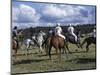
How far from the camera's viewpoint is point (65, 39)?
2770 mm

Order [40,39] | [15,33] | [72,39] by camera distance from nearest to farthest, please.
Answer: [15,33] → [40,39] → [72,39]

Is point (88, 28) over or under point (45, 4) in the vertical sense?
under

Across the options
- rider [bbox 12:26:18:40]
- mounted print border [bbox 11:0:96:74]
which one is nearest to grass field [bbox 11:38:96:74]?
mounted print border [bbox 11:0:96:74]

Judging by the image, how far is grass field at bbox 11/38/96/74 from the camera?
2.58 metres

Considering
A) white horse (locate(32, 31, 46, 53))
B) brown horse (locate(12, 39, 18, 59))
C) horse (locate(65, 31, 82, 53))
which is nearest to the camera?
brown horse (locate(12, 39, 18, 59))

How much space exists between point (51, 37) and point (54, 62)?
31cm

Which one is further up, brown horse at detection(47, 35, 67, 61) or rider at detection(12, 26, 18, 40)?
rider at detection(12, 26, 18, 40)

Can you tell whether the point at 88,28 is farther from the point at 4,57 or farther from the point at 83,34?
the point at 4,57

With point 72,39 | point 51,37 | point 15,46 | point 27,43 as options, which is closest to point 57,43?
point 51,37

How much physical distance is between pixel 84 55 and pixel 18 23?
949 mm

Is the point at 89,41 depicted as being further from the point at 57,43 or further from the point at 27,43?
the point at 27,43

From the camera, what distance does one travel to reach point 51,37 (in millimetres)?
2711

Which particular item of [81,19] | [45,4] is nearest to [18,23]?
[45,4]

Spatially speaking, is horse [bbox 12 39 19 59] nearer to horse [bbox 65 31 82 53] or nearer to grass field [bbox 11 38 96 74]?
grass field [bbox 11 38 96 74]
